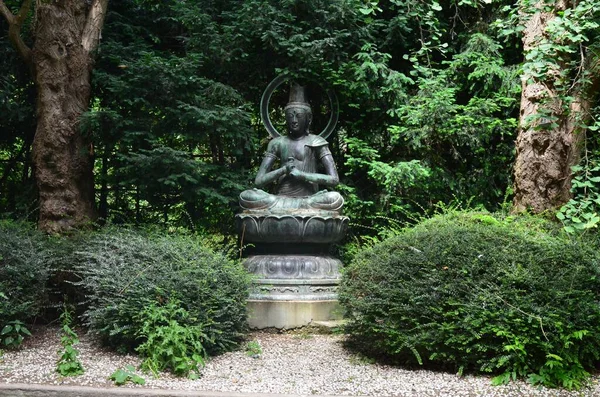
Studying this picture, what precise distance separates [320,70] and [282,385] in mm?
5433

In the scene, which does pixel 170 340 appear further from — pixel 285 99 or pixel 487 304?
pixel 285 99

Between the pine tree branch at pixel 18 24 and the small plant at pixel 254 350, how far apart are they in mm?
5385

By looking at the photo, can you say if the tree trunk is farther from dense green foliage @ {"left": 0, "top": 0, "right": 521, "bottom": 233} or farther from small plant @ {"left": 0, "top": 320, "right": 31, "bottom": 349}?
small plant @ {"left": 0, "top": 320, "right": 31, "bottom": 349}

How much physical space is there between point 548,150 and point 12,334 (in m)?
5.94

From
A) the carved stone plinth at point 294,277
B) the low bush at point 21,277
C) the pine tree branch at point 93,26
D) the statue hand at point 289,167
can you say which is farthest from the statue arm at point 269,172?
the pine tree branch at point 93,26

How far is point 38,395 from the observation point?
4.45 meters

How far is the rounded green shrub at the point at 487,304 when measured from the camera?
15.3 feet

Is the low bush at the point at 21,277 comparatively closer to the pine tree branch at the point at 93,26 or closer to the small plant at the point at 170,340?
the small plant at the point at 170,340

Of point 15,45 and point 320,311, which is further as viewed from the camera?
point 15,45

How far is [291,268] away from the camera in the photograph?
7008 millimetres

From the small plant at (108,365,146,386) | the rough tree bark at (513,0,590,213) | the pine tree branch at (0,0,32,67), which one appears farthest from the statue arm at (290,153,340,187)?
the pine tree branch at (0,0,32,67)

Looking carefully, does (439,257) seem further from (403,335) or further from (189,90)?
(189,90)

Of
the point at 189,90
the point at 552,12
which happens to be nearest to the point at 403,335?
the point at 552,12

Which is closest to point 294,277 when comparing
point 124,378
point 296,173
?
point 296,173
